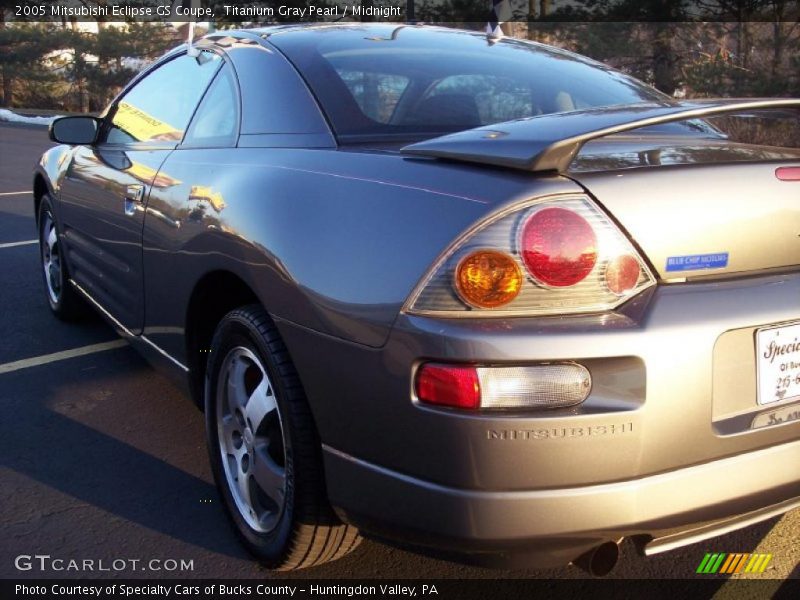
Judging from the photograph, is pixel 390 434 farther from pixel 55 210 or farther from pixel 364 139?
pixel 55 210

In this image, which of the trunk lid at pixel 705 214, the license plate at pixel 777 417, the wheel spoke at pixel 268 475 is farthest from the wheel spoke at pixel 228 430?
the license plate at pixel 777 417

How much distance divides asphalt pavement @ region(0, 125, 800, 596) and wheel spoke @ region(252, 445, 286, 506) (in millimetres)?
252

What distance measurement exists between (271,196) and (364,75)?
662 millimetres

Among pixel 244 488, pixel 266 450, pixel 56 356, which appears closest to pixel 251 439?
pixel 266 450

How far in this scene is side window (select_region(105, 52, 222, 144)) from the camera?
3578mm

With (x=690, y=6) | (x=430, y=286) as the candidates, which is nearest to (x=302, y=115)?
(x=430, y=286)

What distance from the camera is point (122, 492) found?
3139mm

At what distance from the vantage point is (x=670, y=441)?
75.5 inches

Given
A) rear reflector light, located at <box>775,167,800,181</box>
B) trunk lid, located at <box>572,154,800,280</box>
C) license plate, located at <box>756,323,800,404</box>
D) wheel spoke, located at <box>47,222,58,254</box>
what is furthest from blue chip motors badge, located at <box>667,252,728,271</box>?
wheel spoke, located at <box>47,222,58,254</box>

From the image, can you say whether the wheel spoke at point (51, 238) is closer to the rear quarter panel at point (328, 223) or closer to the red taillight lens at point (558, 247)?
the rear quarter panel at point (328, 223)

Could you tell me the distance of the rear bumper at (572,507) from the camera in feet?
6.28

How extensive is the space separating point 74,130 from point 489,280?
2.94m

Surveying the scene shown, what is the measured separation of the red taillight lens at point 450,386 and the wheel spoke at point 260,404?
2.32 feet

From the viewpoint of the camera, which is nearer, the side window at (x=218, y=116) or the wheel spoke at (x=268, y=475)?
the wheel spoke at (x=268, y=475)
